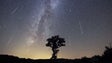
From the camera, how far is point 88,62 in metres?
64.1

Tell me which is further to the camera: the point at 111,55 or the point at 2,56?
the point at 2,56

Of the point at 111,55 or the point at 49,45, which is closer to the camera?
the point at 111,55

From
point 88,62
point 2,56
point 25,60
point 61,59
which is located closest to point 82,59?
point 88,62

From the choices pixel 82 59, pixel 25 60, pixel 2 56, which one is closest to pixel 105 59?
pixel 82 59

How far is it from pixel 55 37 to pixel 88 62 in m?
13.6

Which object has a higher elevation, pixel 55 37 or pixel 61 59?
pixel 55 37

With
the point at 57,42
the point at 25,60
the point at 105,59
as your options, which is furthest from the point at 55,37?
the point at 105,59

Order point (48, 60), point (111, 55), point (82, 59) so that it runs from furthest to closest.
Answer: point (48, 60) → point (82, 59) → point (111, 55)

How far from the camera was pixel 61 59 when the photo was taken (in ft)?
239

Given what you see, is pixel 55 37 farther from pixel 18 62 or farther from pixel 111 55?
pixel 111 55

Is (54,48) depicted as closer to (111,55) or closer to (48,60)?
(48,60)

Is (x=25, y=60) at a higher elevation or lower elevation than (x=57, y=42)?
lower

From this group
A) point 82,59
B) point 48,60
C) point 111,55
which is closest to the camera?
point 111,55

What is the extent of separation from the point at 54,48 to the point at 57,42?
2175 mm
